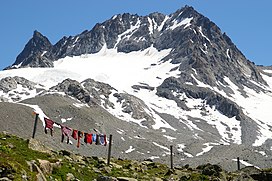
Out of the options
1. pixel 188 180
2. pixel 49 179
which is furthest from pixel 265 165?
pixel 49 179

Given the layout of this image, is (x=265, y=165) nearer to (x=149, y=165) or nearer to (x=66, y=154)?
(x=149, y=165)

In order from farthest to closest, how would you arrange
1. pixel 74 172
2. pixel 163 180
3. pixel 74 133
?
pixel 74 133, pixel 163 180, pixel 74 172

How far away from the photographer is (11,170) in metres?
16.4

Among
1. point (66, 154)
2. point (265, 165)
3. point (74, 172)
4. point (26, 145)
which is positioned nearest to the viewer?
point (74, 172)

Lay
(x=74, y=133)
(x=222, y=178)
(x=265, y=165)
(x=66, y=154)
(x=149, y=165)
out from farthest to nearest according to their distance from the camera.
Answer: (x=265, y=165) → (x=74, y=133) → (x=149, y=165) → (x=222, y=178) → (x=66, y=154)

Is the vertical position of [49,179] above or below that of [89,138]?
below

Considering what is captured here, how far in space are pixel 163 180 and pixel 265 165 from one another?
177 meters

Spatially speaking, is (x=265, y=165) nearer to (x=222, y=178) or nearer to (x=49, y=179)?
(x=222, y=178)

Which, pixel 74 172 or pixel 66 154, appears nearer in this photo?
pixel 74 172

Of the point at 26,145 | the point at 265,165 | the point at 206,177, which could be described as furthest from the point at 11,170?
the point at 265,165

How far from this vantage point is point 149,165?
4709 cm

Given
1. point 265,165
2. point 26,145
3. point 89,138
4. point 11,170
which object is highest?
point 265,165

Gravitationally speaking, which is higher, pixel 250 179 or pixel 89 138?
pixel 89 138

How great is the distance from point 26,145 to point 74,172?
5301 millimetres
